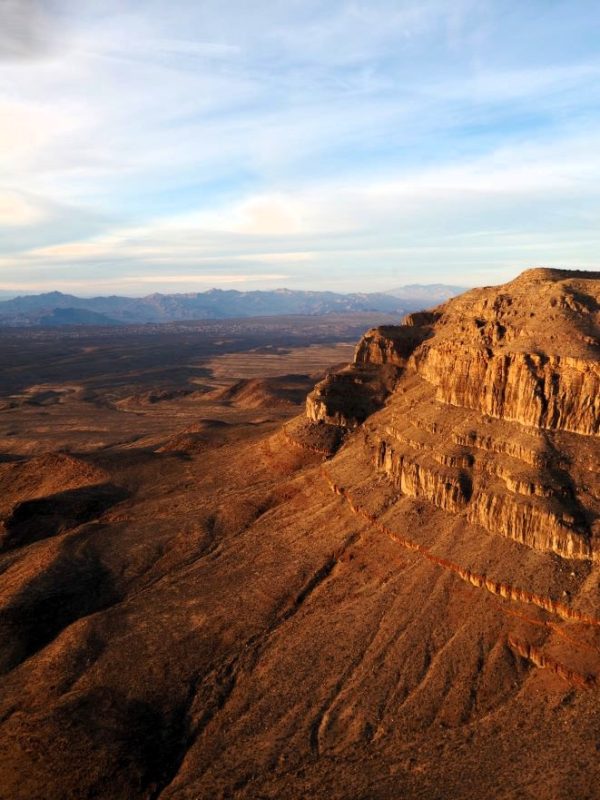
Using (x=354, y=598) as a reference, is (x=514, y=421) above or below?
above

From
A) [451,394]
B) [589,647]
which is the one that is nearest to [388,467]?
[451,394]

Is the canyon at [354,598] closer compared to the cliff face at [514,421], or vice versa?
the canyon at [354,598]

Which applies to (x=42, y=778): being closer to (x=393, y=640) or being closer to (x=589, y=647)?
(x=393, y=640)

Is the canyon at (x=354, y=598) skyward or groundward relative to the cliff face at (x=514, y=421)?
groundward

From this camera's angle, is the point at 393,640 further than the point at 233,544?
No
